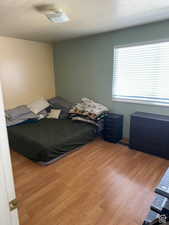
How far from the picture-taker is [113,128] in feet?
10.7

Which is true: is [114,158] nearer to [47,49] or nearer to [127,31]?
[127,31]

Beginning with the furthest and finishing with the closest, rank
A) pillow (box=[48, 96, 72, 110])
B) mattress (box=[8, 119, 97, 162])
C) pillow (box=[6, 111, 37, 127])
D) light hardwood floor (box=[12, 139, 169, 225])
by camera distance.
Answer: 1. pillow (box=[48, 96, 72, 110])
2. pillow (box=[6, 111, 37, 127])
3. mattress (box=[8, 119, 97, 162])
4. light hardwood floor (box=[12, 139, 169, 225])

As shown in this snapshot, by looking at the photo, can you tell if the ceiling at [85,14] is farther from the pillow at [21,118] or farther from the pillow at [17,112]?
the pillow at [21,118]

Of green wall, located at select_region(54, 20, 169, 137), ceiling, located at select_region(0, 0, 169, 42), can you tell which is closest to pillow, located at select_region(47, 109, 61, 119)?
green wall, located at select_region(54, 20, 169, 137)

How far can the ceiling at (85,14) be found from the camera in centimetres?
188

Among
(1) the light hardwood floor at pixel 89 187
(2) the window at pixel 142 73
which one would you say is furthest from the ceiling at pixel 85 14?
(1) the light hardwood floor at pixel 89 187

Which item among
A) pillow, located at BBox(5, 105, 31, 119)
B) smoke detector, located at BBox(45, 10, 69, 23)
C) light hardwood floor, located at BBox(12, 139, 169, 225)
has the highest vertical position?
smoke detector, located at BBox(45, 10, 69, 23)

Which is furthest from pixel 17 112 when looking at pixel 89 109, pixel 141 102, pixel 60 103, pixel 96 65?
pixel 141 102

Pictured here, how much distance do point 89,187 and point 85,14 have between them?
2400 millimetres

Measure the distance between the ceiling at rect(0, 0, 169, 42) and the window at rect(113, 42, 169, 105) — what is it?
49 cm

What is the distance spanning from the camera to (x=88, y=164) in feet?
8.35

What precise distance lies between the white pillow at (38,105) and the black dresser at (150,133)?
2.32 m

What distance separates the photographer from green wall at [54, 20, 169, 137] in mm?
2904

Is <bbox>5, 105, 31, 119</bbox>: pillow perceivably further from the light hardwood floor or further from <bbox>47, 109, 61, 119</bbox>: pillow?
the light hardwood floor
